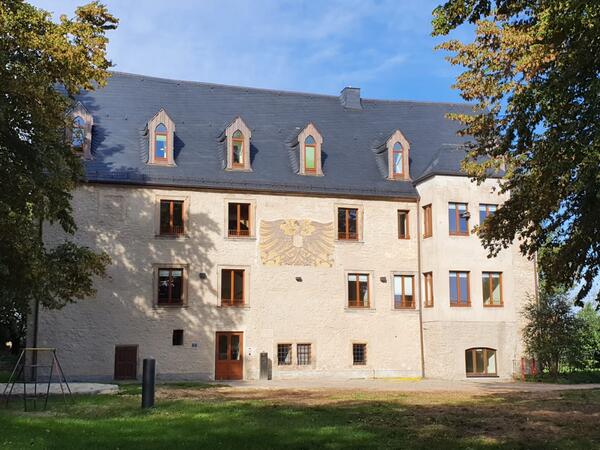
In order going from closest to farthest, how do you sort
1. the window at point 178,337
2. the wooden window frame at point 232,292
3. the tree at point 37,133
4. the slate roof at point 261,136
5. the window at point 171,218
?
the tree at point 37,133 < the window at point 178,337 < the window at point 171,218 < the wooden window frame at point 232,292 < the slate roof at point 261,136

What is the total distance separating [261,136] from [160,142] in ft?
17.7

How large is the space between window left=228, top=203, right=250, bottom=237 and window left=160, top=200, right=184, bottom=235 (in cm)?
220

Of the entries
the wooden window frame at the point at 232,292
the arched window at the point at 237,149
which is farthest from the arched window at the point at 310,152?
the wooden window frame at the point at 232,292

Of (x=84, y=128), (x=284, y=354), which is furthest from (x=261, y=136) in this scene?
(x=284, y=354)

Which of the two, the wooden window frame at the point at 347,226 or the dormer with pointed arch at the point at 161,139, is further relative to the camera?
the wooden window frame at the point at 347,226

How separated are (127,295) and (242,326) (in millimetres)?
5163

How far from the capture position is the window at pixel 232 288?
32.2 meters

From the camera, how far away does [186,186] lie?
32094 mm

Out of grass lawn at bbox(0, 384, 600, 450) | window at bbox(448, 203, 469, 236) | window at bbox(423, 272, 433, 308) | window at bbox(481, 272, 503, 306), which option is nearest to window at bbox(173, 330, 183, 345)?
grass lawn at bbox(0, 384, 600, 450)

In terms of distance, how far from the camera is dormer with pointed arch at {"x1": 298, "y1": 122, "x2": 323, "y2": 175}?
1361 inches

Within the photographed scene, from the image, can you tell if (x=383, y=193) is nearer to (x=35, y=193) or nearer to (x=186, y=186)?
(x=186, y=186)

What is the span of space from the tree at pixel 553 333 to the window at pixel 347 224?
8.58 metres

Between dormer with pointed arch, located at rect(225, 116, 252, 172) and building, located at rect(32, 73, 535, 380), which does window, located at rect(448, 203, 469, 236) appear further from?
dormer with pointed arch, located at rect(225, 116, 252, 172)

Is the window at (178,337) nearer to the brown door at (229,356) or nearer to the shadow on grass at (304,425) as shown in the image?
the brown door at (229,356)
